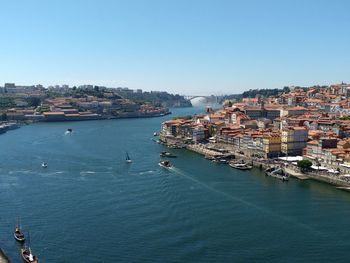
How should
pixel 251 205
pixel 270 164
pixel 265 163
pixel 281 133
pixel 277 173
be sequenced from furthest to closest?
pixel 281 133, pixel 265 163, pixel 270 164, pixel 277 173, pixel 251 205

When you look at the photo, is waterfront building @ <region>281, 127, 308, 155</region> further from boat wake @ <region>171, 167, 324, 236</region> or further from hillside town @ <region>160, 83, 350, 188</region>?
boat wake @ <region>171, 167, 324, 236</region>

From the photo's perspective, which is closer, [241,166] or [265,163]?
[241,166]

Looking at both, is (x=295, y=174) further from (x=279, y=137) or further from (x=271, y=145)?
(x=279, y=137)

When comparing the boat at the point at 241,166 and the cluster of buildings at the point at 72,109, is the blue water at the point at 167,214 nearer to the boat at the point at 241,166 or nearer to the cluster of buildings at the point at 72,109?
the boat at the point at 241,166

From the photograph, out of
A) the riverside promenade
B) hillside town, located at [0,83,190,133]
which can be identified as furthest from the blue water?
hillside town, located at [0,83,190,133]

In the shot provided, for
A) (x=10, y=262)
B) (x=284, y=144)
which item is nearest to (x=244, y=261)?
(x=10, y=262)

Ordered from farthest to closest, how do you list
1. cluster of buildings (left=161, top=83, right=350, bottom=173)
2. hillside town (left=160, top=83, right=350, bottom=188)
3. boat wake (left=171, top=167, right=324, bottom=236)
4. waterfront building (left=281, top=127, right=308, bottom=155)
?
waterfront building (left=281, top=127, right=308, bottom=155) → cluster of buildings (left=161, top=83, right=350, bottom=173) → hillside town (left=160, top=83, right=350, bottom=188) → boat wake (left=171, top=167, right=324, bottom=236)

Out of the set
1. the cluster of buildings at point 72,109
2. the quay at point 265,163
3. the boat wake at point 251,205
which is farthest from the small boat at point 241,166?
the cluster of buildings at point 72,109

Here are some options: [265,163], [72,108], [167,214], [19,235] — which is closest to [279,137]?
[265,163]
